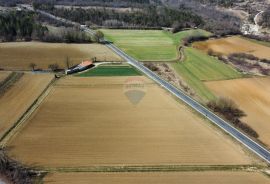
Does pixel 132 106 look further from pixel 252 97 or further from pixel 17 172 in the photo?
pixel 17 172

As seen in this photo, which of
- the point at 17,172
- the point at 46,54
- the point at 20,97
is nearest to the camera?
the point at 17,172

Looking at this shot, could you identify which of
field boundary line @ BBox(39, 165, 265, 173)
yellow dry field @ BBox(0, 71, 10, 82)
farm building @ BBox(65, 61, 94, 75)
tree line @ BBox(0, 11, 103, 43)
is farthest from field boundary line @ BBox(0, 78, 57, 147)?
tree line @ BBox(0, 11, 103, 43)

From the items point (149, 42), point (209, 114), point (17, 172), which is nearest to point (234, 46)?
point (149, 42)

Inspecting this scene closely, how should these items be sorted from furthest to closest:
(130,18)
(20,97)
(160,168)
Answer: (130,18) → (20,97) → (160,168)

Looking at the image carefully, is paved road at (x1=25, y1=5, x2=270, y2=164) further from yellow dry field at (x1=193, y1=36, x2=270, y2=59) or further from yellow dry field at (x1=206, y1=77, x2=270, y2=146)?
yellow dry field at (x1=193, y1=36, x2=270, y2=59)

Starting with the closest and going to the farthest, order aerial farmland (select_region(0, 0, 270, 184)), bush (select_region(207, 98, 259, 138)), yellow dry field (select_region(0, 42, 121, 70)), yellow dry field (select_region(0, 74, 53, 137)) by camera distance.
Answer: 1. aerial farmland (select_region(0, 0, 270, 184))
2. yellow dry field (select_region(0, 74, 53, 137))
3. bush (select_region(207, 98, 259, 138))
4. yellow dry field (select_region(0, 42, 121, 70))

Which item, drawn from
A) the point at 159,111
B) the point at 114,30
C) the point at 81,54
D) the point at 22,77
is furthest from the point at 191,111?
the point at 114,30

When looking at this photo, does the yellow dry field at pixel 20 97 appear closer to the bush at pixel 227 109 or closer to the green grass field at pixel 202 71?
the green grass field at pixel 202 71
